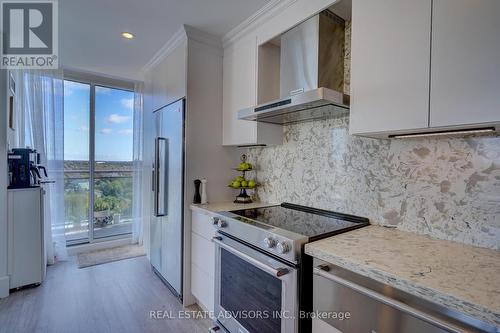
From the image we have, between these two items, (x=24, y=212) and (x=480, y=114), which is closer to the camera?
(x=480, y=114)

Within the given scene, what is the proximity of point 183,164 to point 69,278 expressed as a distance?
201cm

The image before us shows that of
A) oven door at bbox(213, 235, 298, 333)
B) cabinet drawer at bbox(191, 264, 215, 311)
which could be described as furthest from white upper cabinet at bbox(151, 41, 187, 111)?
cabinet drawer at bbox(191, 264, 215, 311)

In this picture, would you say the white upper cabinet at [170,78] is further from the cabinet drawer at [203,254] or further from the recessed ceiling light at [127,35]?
the cabinet drawer at [203,254]

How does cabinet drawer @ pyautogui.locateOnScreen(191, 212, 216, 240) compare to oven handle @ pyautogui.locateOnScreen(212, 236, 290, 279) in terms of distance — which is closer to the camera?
oven handle @ pyautogui.locateOnScreen(212, 236, 290, 279)

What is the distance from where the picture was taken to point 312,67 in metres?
1.65

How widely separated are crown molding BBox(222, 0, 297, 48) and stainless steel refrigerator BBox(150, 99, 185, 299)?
779 mm

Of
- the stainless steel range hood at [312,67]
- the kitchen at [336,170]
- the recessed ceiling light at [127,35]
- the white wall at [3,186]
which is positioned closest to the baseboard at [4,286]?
the white wall at [3,186]

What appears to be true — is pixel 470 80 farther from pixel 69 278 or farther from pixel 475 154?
pixel 69 278

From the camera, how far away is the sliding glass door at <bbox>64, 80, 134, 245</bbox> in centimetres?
352

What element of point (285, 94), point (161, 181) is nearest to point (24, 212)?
point (161, 181)

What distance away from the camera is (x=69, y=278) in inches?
110

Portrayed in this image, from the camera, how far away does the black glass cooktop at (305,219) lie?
142cm

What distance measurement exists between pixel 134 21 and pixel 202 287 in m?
2.45

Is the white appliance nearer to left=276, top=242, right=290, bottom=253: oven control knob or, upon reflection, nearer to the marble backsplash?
the marble backsplash
